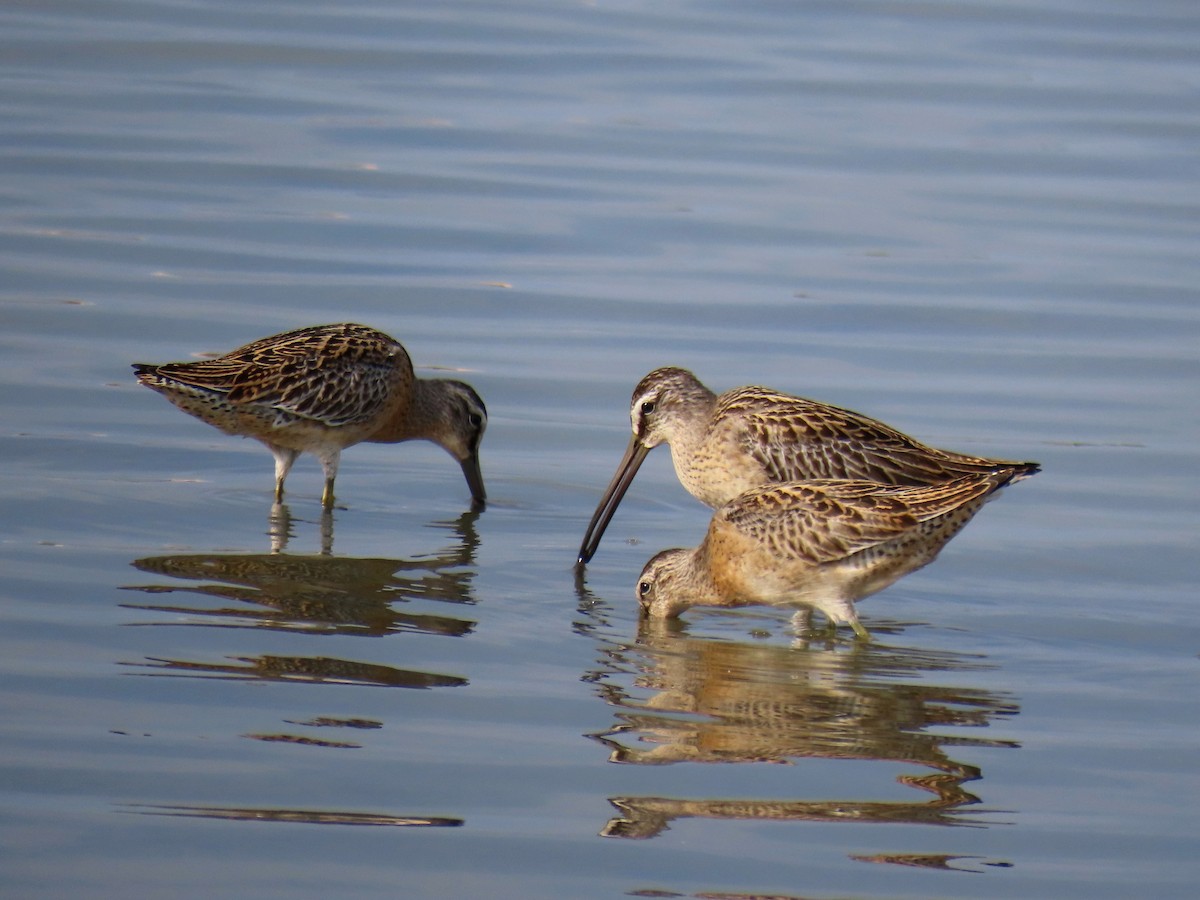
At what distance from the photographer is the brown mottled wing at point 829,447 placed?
6.89 metres

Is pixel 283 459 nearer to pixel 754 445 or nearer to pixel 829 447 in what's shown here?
pixel 754 445

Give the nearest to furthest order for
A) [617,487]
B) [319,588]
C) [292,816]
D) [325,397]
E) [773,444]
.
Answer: [292,816] → [319,588] → [773,444] → [617,487] → [325,397]

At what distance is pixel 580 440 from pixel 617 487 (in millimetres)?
925

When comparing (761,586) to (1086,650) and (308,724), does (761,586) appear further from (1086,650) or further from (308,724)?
(308,724)

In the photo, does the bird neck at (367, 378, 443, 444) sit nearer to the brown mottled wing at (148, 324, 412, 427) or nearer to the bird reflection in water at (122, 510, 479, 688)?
the brown mottled wing at (148, 324, 412, 427)

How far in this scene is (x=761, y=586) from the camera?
652 centimetres

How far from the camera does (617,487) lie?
25.5ft

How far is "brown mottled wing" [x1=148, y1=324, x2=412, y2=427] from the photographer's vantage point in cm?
778

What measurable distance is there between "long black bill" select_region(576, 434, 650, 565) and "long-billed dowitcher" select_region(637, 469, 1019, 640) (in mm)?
754

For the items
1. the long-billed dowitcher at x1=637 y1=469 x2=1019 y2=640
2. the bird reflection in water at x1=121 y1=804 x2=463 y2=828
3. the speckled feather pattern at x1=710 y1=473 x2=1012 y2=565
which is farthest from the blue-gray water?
the speckled feather pattern at x1=710 y1=473 x2=1012 y2=565

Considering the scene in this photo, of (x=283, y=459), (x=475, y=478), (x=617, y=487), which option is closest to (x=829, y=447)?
(x=617, y=487)

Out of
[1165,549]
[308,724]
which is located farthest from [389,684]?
[1165,549]

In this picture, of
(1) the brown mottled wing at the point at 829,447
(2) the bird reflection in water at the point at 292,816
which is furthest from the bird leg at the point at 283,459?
(2) the bird reflection in water at the point at 292,816

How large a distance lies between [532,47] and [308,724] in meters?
11.2
